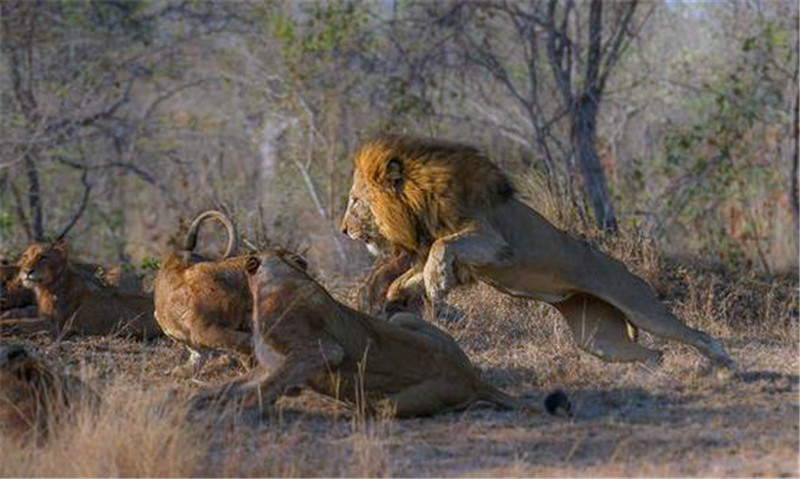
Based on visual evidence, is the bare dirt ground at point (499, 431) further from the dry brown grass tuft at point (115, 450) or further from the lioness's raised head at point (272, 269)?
the lioness's raised head at point (272, 269)

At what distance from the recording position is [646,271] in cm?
1098

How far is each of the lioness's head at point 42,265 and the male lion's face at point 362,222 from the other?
8.55ft

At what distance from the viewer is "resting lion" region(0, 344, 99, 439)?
6.39 m

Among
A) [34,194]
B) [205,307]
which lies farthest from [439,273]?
[34,194]

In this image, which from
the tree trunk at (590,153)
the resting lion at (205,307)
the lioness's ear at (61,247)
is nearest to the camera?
the resting lion at (205,307)

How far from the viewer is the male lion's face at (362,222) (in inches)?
307

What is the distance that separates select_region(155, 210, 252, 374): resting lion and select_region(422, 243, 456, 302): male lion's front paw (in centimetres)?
90

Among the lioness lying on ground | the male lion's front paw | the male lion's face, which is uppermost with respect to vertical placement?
the male lion's face

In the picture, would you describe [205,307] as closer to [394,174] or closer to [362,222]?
[362,222]

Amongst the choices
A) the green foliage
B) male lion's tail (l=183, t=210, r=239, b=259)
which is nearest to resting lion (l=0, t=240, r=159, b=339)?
male lion's tail (l=183, t=210, r=239, b=259)

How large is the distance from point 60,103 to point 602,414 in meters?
11.6

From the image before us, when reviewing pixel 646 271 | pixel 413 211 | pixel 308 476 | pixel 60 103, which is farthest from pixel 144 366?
pixel 60 103

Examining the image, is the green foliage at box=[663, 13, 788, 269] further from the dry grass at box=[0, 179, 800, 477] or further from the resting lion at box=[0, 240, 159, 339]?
the resting lion at box=[0, 240, 159, 339]

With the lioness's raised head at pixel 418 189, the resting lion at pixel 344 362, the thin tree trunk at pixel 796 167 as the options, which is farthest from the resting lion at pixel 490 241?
the thin tree trunk at pixel 796 167
